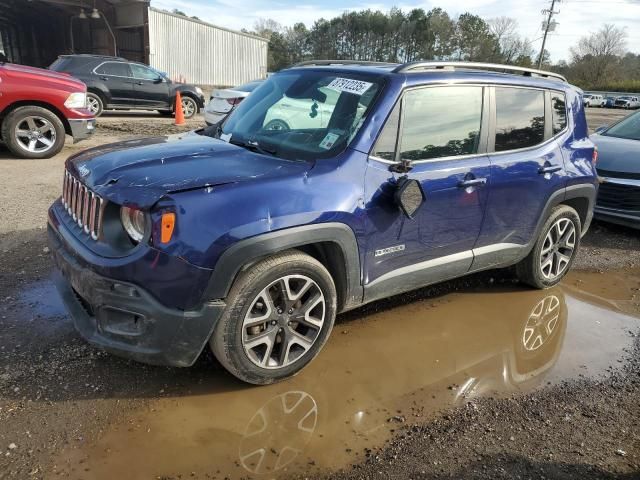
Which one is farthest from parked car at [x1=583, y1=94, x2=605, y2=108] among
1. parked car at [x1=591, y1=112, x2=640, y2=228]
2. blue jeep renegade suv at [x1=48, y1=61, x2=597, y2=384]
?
blue jeep renegade suv at [x1=48, y1=61, x2=597, y2=384]

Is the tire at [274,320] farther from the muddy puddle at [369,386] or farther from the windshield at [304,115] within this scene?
the windshield at [304,115]

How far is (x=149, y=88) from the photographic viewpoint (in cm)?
1500

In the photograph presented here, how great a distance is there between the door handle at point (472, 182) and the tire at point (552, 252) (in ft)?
3.54

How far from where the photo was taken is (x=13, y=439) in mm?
2508

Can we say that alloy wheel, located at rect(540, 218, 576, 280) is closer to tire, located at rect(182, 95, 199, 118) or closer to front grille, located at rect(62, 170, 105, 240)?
front grille, located at rect(62, 170, 105, 240)

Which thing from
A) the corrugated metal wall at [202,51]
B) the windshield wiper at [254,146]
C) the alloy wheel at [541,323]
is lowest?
the alloy wheel at [541,323]

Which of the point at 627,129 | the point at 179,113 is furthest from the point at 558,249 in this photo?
the point at 179,113

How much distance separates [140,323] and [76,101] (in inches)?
274

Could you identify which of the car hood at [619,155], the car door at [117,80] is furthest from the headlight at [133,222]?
the car door at [117,80]

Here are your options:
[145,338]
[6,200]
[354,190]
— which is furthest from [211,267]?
[6,200]

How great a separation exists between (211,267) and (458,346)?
6.64ft

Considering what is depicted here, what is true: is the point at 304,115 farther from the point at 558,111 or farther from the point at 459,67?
the point at 558,111

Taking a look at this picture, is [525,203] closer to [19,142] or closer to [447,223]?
[447,223]

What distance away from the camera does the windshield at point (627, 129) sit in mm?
7520
